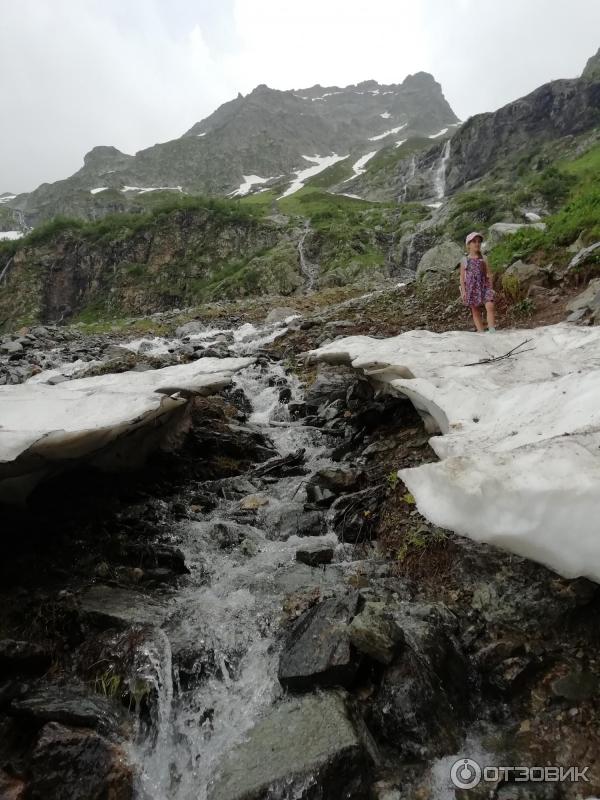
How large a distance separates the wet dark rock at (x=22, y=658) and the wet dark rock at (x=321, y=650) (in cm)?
167

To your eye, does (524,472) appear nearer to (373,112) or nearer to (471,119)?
(471,119)

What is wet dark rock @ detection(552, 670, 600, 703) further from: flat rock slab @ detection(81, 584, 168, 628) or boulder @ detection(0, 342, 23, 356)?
boulder @ detection(0, 342, 23, 356)

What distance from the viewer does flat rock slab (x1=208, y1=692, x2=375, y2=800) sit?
2521 mm

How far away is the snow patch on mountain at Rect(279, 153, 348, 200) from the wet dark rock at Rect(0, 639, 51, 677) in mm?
85700

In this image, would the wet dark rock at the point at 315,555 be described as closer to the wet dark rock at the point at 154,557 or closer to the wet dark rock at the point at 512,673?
the wet dark rock at the point at 154,557

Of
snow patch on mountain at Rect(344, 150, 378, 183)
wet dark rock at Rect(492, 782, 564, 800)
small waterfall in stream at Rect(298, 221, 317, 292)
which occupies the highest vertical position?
snow patch on mountain at Rect(344, 150, 378, 183)

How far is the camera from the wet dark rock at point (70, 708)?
9.36ft

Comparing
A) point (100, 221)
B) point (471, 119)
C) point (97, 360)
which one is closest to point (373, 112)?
point (471, 119)

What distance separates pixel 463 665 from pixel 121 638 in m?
2.48

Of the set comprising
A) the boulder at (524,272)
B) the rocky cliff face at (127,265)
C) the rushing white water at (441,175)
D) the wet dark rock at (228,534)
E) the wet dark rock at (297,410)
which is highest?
the rushing white water at (441,175)

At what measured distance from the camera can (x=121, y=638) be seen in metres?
3.50

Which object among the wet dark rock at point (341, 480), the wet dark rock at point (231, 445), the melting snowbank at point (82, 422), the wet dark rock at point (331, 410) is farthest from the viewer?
the wet dark rock at point (331, 410)

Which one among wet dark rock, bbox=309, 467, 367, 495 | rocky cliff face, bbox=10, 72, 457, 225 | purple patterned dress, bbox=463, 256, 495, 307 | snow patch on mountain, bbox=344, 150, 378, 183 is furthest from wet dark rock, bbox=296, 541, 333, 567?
rocky cliff face, bbox=10, 72, 457, 225

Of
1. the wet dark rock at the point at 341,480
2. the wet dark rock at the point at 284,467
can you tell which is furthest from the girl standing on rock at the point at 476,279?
the wet dark rock at the point at 341,480
